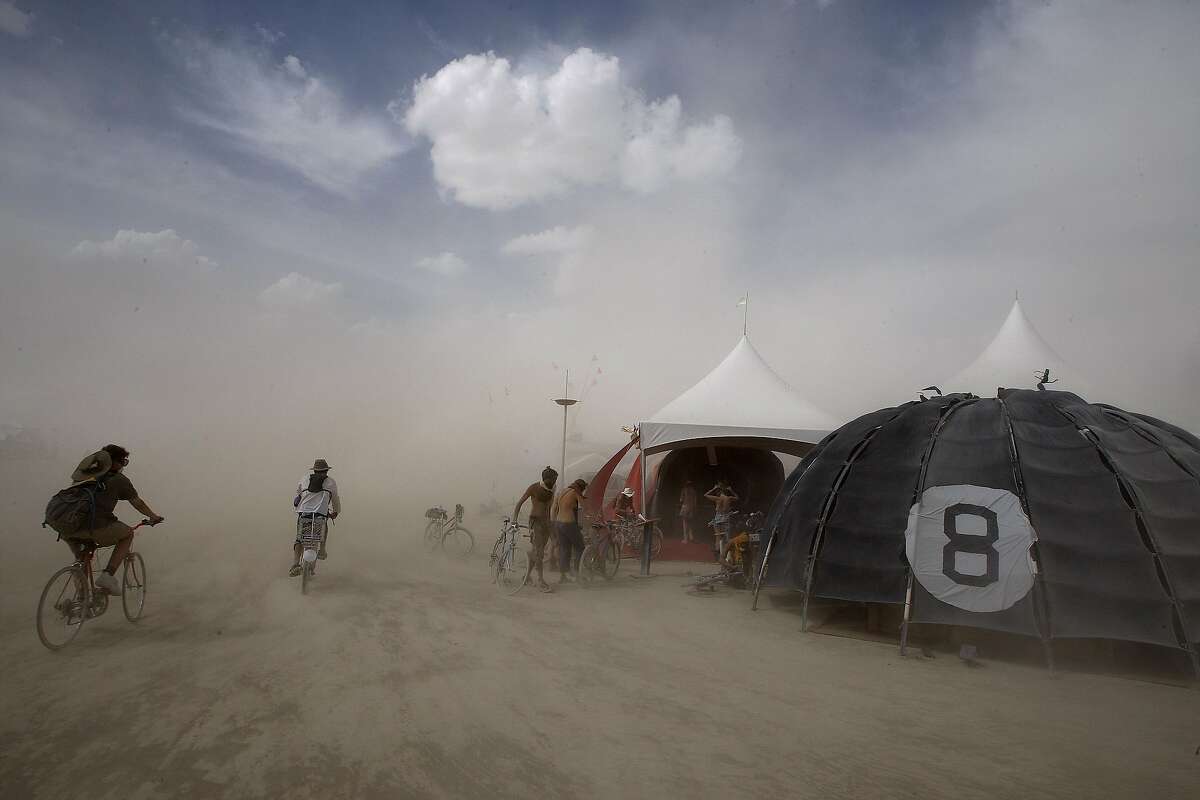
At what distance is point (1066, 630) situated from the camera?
6.20 metres

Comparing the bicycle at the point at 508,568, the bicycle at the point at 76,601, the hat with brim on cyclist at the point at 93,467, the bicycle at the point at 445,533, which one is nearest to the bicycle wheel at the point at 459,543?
the bicycle at the point at 445,533

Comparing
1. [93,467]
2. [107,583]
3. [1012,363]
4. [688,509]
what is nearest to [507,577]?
[107,583]

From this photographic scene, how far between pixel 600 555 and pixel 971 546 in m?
5.83

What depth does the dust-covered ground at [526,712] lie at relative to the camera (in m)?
3.61

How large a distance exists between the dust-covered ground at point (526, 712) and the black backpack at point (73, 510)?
3.41ft

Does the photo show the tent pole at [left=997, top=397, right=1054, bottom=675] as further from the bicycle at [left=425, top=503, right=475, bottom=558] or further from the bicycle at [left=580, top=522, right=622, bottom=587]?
the bicycle at [left=425, top=503, right=475, bottom=558]

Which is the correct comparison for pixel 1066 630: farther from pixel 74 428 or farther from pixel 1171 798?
pixel 74 428

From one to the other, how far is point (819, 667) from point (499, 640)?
10.6ft

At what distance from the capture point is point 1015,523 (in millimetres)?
6738

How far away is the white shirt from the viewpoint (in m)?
8.33

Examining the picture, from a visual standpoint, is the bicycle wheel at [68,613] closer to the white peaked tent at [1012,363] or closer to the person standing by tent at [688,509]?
the person standing by tent at [688,509]

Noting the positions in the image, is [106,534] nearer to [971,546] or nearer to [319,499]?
[319,499]

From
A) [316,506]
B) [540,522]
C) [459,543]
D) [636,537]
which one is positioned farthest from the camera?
[636,537]

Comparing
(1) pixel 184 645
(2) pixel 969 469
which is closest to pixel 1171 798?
(2) pixel 969 469
